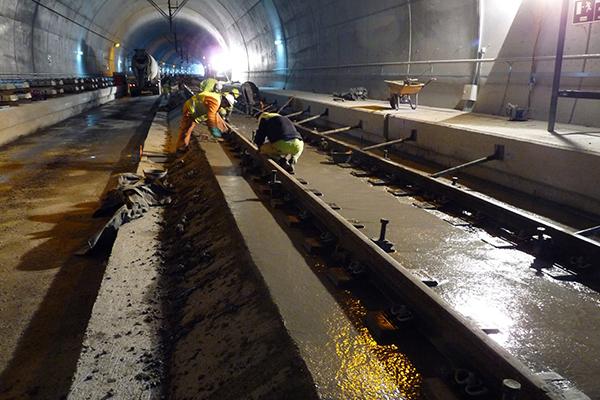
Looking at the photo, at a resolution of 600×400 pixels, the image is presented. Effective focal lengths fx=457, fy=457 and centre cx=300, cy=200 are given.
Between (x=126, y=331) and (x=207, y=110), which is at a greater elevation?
(x=207, y=110)

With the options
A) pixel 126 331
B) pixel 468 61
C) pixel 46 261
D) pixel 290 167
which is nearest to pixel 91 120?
pixel 290 167

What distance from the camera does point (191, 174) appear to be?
790 cm

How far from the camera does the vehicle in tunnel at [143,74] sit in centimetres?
3014

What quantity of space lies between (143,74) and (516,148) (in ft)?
95.3

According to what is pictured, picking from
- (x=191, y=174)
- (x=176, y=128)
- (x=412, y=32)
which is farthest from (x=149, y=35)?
(x=191, y=174)

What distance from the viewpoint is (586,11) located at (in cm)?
719

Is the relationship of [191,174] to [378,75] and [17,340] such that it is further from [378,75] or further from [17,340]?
[378,75]

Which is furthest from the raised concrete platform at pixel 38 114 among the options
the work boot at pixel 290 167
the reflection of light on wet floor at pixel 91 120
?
the work boot at pixel 290 167

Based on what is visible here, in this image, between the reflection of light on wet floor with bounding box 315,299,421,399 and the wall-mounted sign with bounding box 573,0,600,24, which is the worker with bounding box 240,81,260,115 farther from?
the reflection of light on wet floor with bounding box 315,299,421,399

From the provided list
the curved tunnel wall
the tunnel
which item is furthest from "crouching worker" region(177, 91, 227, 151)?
the curved tunnel wall

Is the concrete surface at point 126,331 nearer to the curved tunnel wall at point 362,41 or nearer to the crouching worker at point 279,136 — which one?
the crouching worker at point 279,136

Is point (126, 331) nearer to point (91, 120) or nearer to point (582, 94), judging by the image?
point (582, 94)

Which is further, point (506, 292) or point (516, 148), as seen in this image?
point (516, 148)

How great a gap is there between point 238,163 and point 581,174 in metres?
5.17
